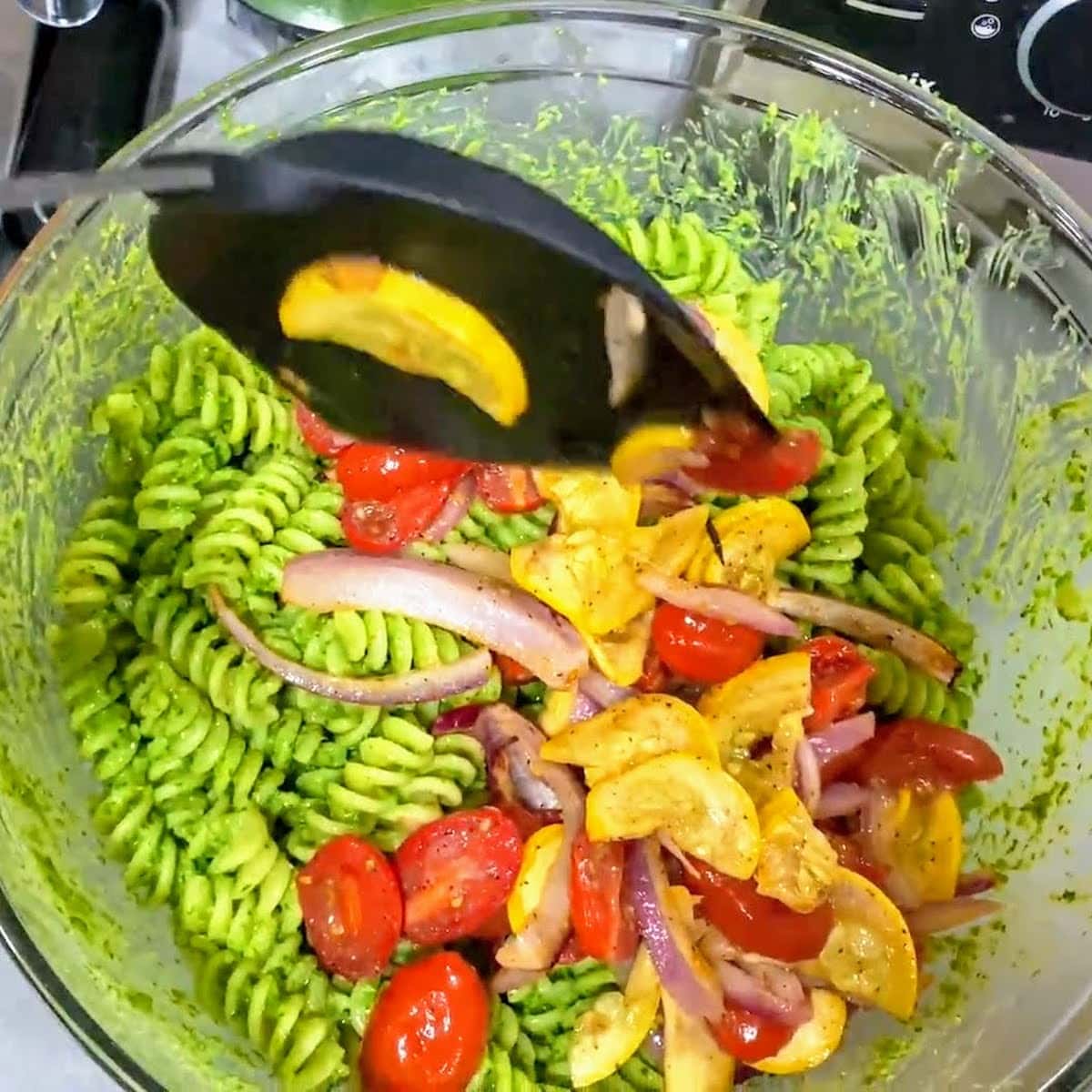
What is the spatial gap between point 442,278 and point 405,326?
0.24 feet

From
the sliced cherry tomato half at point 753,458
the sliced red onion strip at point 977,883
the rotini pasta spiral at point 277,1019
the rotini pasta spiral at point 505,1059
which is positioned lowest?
the rotini pasta spiral at point 505,1059

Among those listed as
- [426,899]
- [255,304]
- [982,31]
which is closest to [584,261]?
[255,304]

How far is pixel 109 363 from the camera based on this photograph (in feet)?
5.17

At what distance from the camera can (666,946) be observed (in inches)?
56.2

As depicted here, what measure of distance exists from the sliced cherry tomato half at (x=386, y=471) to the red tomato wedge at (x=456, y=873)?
0.43m

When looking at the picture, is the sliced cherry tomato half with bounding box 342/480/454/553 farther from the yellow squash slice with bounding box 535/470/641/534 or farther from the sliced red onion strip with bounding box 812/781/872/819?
the sliced red onion strip with bounding box 812/781/872/819

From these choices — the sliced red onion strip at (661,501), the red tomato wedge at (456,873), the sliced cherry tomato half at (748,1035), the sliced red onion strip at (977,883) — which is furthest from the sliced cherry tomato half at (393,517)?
the sliced red onion strip at (977,883)

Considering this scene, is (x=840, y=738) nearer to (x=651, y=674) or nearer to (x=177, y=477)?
(x=651, y=674)

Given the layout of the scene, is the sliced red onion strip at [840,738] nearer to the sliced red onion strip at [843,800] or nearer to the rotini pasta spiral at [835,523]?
the sliced red onion strip at [843,800]

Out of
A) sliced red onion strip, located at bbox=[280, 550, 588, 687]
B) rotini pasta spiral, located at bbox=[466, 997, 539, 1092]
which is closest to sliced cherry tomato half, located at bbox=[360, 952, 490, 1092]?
rotini pasta spiral, located at bbox=[466, 997, 539, 1092]

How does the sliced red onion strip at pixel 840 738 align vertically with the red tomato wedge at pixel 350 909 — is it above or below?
above

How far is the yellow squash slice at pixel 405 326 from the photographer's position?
3.69 ft

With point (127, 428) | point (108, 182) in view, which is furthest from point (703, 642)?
point (108, 182)

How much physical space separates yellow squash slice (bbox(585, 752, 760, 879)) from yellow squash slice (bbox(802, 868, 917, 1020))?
134 millimetres
